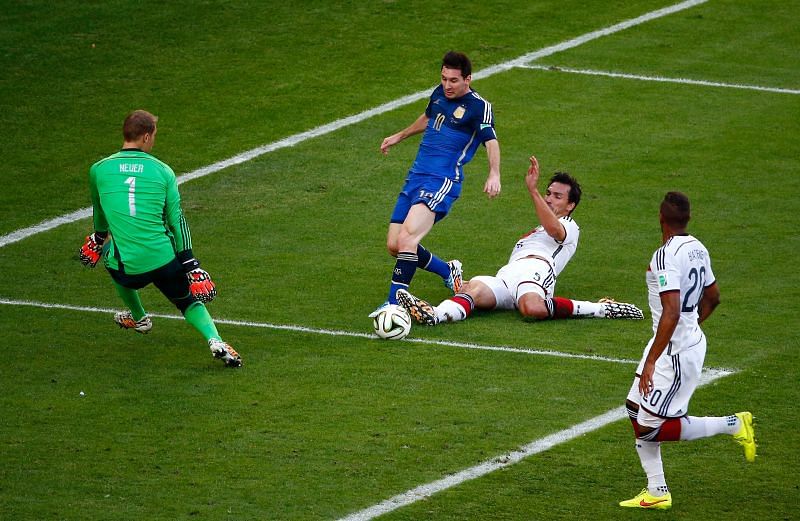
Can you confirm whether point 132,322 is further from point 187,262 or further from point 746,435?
point 746,435

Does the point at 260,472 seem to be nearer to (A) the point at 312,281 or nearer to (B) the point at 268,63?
(A) the point at 312,281

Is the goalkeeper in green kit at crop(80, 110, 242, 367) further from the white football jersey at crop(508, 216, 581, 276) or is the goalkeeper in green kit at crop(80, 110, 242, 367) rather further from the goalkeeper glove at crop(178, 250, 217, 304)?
the white football jersey at crop(508, 216, 581, 276)

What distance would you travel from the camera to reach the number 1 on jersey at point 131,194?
1012 cm

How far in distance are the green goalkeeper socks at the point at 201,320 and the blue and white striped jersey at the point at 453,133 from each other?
8.80ft

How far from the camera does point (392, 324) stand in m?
11.0

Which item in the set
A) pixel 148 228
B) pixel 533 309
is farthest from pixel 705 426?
pixel 148 228

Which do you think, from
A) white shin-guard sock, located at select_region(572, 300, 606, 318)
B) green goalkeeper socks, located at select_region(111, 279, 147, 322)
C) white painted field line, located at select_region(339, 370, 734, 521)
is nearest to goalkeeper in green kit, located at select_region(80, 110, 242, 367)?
green goalkeeper socks, located at select_region(111, 279, 147, 322)

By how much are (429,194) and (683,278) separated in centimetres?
436

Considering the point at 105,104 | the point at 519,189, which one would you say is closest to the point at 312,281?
the point at 519,189

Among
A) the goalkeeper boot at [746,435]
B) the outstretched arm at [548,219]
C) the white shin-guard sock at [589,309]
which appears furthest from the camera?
the white shin-guard sock at [589,309]

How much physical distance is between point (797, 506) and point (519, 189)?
8629 mm

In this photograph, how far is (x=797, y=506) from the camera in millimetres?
7852

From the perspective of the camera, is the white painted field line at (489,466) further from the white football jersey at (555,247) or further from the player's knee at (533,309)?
the white football jersey at (555,247)

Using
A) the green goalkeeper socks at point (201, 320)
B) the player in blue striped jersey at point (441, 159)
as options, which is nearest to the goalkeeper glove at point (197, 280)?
the green goalkeeper socks at point (201, 320)
